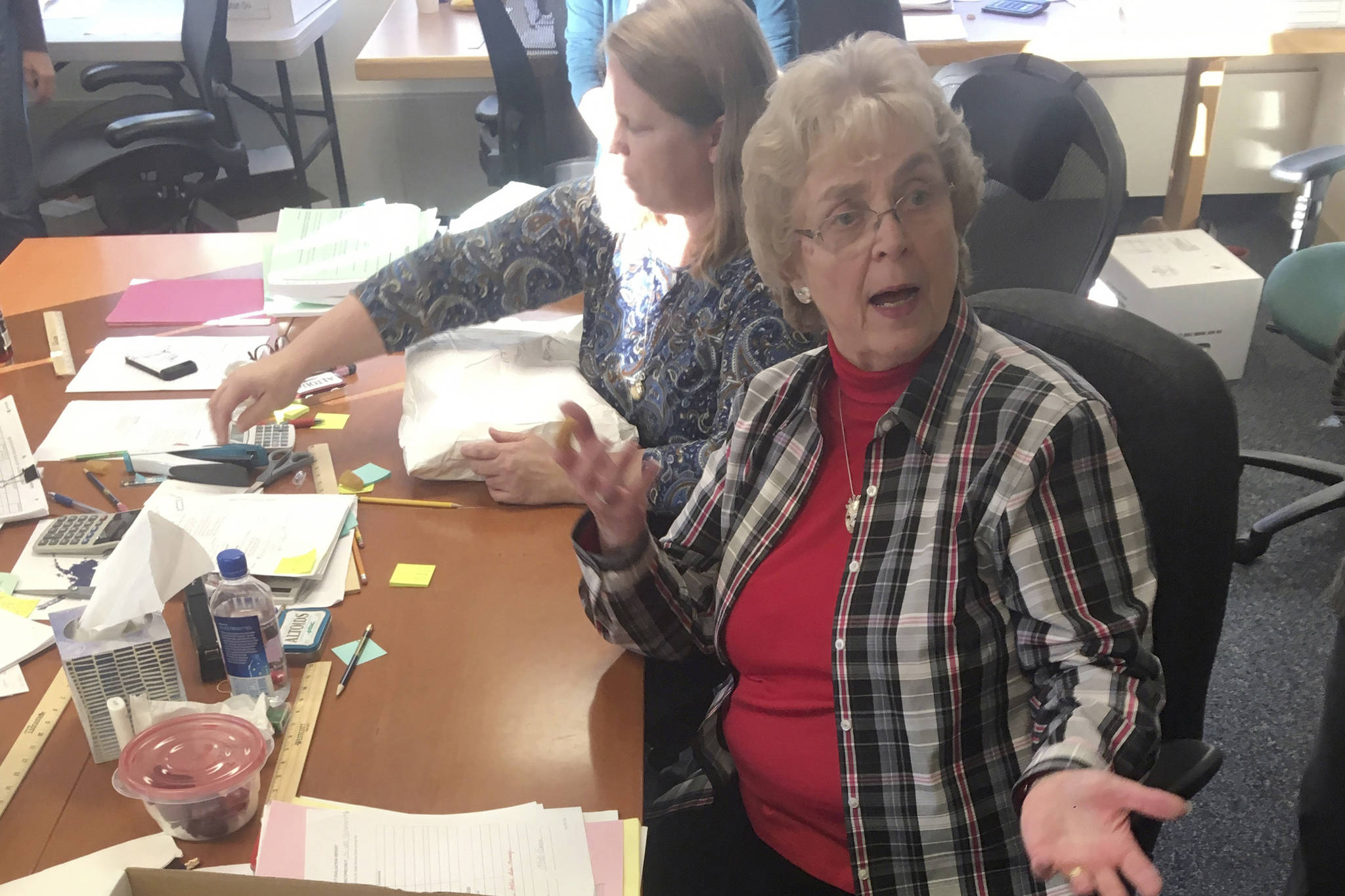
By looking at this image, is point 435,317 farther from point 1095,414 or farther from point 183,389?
point 1095,414

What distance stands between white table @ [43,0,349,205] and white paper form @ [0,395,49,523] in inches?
75.2

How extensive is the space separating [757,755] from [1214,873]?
3.32 feet

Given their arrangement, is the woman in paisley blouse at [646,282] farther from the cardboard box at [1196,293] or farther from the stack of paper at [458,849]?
the cardboard box at [1196,293]

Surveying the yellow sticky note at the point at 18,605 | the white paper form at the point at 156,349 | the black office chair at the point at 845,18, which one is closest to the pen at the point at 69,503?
the yellow sticky note at the point at 18,605

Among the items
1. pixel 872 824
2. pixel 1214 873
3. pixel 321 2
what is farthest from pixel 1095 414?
pixel 321 2

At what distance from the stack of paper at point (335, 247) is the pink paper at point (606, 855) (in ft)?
3.84

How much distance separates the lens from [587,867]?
0.92m

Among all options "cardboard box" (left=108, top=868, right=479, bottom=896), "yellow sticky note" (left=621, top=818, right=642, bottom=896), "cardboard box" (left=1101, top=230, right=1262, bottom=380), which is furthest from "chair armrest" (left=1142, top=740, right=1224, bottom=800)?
"cardboard box" (left=1101, top=230, right=1262, bottom=380)

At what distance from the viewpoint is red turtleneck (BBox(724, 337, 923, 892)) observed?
3.70 feet

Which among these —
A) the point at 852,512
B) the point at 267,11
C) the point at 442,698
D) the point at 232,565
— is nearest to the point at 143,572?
the point at 232,565

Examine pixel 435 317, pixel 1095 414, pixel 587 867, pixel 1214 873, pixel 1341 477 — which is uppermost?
pixel 1095 414

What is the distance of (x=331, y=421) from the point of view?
1578mm

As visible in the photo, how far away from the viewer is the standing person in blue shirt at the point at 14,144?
2.86 m

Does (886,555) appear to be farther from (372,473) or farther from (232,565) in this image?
(372,473)
